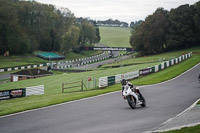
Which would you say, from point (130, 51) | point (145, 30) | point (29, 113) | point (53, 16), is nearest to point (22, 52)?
point (53, 16)

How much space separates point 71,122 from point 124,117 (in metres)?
2.72

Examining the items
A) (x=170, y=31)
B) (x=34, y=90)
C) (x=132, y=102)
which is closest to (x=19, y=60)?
(x=170, y=31)

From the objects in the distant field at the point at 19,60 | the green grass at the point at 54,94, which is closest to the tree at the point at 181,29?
the green grass at the point at 54,94

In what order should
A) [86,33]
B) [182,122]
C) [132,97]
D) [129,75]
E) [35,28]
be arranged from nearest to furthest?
[182,122], [132,97], [129,75], [35,28], [86,33]

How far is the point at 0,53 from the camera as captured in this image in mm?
92500

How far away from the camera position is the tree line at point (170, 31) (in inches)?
3602

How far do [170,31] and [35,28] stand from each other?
5079 cm

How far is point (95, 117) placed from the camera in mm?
15586

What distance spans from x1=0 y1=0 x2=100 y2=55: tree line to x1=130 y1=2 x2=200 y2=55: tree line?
96.1 ft

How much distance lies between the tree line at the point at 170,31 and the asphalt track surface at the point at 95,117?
7313cm

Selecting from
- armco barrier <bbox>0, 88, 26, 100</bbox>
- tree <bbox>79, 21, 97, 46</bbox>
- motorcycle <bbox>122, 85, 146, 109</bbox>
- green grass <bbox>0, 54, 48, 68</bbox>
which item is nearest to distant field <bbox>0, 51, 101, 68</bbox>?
green grass <bbox>0, 54, 48, 68</bbox>

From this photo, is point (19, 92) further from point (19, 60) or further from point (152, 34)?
point (152, 34)

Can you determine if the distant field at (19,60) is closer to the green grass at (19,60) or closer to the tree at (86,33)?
the green grass at (19,60)

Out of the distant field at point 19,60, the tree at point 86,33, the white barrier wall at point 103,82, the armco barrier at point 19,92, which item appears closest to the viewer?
the armco barrier at point 19,92
